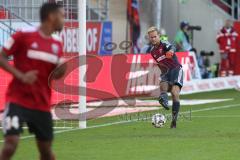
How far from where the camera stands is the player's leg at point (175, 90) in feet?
54.9

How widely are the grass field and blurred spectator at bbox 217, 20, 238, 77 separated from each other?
1278 cm

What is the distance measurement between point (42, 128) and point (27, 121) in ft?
0.60

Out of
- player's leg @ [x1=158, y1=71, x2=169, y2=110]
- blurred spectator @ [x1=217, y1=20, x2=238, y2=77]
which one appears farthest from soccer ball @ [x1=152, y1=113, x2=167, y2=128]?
blurred spectator @ [x1=217, y1=20, x2=238, y2=77]

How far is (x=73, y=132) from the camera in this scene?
1630 cm

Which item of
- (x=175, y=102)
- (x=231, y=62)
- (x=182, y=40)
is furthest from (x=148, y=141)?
(x=231, y=62)

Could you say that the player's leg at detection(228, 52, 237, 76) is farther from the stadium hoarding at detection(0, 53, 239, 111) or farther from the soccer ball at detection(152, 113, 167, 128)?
the soccer ball at detection(152, 113, 167, 128)

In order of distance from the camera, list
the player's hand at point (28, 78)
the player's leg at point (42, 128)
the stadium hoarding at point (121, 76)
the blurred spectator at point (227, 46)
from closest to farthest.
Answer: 1. the player's hand at point (28, 78)
2. the player's leg at point (42, 128)
3. the stadium hoarding at point (121, 76)
4. the blurred spectator at point (227, 46)

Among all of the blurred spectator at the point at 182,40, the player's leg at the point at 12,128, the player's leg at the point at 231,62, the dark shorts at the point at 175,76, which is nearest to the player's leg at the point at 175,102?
the dark shorts at the point at 175,76

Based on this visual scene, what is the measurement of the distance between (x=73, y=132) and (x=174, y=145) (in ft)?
9.94

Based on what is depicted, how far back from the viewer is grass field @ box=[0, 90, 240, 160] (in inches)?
499

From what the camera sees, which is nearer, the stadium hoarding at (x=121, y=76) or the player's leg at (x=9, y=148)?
the player's leg at (x=9, y=148)

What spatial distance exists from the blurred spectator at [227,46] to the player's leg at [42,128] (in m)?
23.3

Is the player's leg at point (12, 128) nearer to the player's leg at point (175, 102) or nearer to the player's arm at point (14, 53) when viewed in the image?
the player's arm at point (14, 53)

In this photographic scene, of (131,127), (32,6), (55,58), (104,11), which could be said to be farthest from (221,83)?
(55,58)
